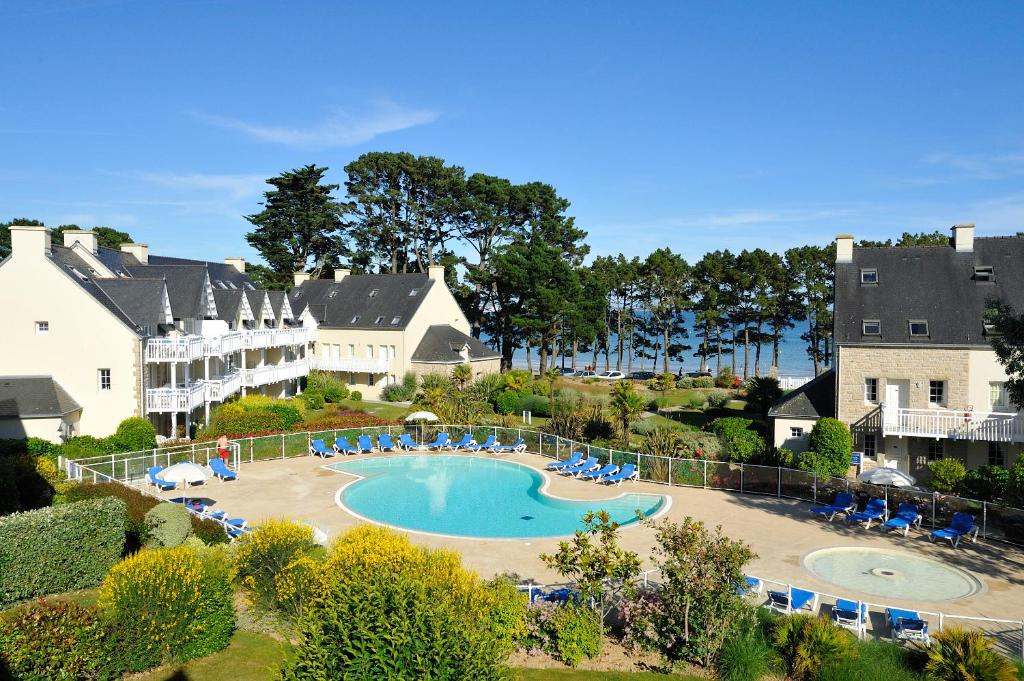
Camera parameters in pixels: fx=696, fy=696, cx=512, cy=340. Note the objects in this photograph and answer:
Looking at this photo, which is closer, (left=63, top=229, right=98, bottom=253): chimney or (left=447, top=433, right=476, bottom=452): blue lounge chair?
(left=447, top=433, right=476, bottom=452): blue lounge chair

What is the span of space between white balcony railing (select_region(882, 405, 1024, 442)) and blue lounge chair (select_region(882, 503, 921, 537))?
5.70 m

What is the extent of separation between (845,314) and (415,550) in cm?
2305

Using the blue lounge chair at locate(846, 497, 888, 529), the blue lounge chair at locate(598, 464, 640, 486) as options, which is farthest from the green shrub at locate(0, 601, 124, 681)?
the blue lounge chair at locate(846, 497, 888, 529)

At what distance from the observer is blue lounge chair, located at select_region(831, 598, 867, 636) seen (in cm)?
1305

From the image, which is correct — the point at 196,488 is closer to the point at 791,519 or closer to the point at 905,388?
the point at 791,519

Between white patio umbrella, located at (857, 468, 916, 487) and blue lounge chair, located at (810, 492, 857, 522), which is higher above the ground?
white patio umbrella, located at (857, 468, 916, 487)

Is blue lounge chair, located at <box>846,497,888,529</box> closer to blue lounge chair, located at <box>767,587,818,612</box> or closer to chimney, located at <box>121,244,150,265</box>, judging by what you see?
blue lounge chair, located at <box>767,587,818,612</box>

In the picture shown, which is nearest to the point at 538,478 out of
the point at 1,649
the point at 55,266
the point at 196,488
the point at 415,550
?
the point at 196,488

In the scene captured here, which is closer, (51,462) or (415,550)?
(415,550)

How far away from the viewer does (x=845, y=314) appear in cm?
2816

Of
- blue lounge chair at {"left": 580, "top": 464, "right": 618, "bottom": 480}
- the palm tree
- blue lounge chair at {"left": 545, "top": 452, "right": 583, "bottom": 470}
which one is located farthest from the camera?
the palm tree

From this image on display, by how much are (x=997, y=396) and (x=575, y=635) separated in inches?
853

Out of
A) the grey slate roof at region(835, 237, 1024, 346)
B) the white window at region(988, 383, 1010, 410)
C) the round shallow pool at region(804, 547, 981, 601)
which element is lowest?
the round shallow pool at region(804, 547, 981, 601)

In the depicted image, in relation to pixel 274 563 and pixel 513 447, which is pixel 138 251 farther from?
pixel 274 563
